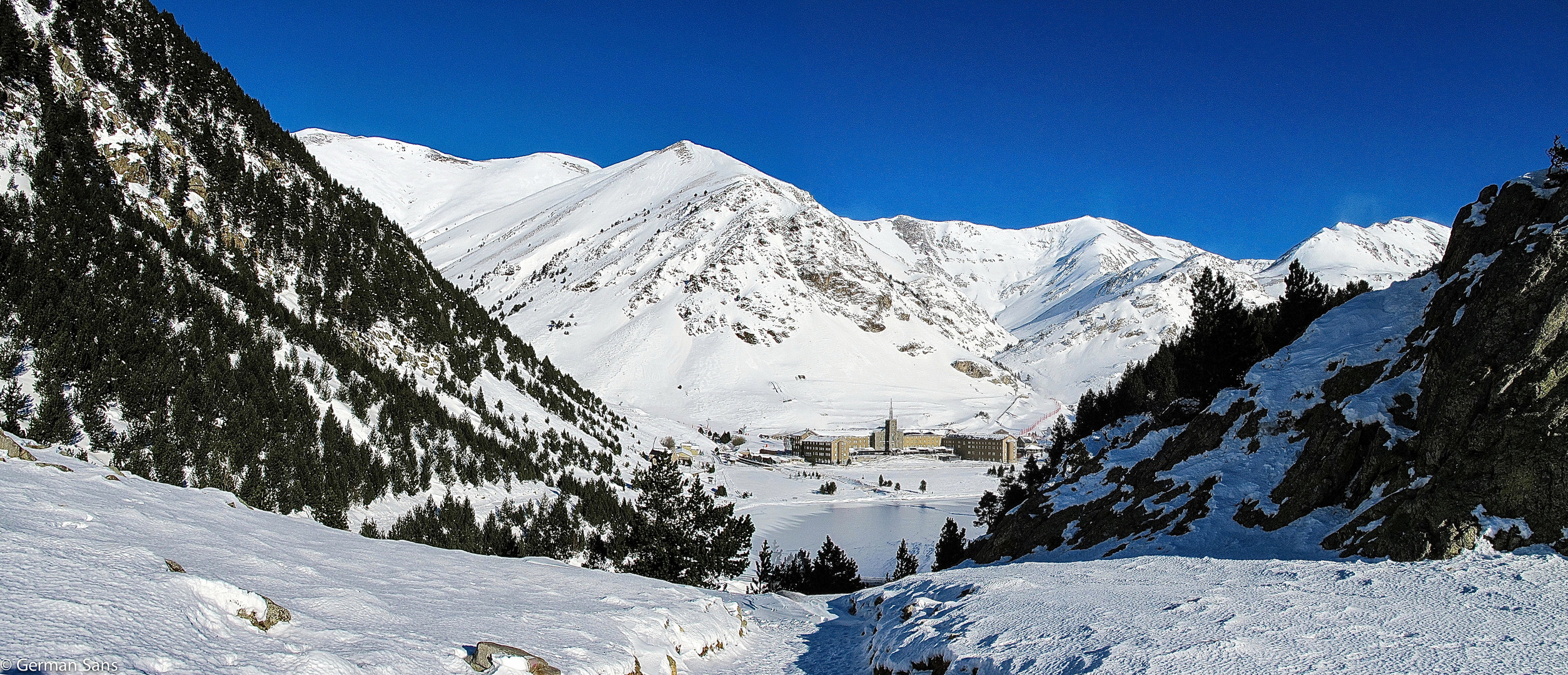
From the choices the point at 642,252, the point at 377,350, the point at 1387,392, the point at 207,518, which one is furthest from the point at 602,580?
the point at 642,252

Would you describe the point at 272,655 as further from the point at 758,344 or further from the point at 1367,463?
the point at 758,344

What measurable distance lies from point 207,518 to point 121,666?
271 inches

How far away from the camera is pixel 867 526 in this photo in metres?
55.6

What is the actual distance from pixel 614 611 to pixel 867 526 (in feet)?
155

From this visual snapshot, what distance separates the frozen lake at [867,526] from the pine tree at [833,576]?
11.3 m

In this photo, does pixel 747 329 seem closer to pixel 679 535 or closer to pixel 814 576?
pixel 814 576

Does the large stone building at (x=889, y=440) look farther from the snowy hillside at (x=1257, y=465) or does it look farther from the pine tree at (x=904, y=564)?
the snowy hillside at (x=1257, y=465)

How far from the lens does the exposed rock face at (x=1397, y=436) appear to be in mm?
9969

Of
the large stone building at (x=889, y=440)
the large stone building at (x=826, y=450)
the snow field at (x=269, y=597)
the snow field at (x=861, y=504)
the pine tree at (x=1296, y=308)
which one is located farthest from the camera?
the large stone building at (x=889, y=440)

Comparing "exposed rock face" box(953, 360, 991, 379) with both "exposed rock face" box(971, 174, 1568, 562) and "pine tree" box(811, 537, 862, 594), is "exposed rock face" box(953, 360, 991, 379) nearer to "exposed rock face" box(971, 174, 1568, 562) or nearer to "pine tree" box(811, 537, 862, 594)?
"pine tree" box(811, 537, 862, 594)

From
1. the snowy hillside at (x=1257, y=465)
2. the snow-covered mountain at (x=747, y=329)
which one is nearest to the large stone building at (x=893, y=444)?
the snow-covered mountain at (x=747, y=329)

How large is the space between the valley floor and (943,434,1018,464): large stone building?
90.2 m

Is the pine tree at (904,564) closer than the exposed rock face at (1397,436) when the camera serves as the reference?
No

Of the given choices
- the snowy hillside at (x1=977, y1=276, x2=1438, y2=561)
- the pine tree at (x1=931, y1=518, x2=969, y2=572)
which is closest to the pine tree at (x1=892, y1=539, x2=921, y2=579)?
the pine tree at (x1=931, y1=518, x2=969, y2=572)
